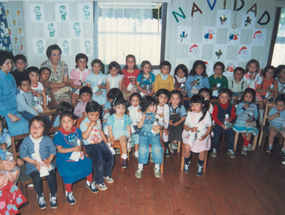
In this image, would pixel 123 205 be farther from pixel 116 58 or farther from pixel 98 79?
pixel 116 58

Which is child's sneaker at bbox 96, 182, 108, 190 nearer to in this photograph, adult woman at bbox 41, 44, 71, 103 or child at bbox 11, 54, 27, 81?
adult woman at bbox 41, 44, 71, 103

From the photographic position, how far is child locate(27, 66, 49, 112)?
3402mm

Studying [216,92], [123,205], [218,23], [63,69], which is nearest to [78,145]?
[123,205]

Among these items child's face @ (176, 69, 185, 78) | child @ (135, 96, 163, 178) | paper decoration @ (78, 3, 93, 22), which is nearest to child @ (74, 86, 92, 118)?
child @ (135, 96, 163, 178)

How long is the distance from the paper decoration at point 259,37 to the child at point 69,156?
16.3 ft

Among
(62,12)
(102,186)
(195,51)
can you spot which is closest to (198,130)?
(102,186)

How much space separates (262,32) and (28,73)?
17.5 feet

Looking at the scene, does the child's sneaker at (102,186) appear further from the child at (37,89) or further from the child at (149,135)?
the child at (37,89)

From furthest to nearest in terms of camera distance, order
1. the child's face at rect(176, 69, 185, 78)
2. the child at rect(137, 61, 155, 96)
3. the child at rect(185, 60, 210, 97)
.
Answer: the child's face at rect(176, 69, 185, 78)
the child at rect(185, 60, 210, 97)
the child at rect(137, 61, 155, 96)

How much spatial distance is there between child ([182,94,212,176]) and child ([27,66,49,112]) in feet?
7.57

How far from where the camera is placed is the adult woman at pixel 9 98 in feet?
9.50

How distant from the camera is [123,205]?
8.25 feet

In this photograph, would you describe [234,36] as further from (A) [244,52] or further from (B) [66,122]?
(B) [66,122]

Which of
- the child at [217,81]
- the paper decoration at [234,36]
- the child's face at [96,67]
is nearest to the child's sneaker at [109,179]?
the child's face at [96,67]
